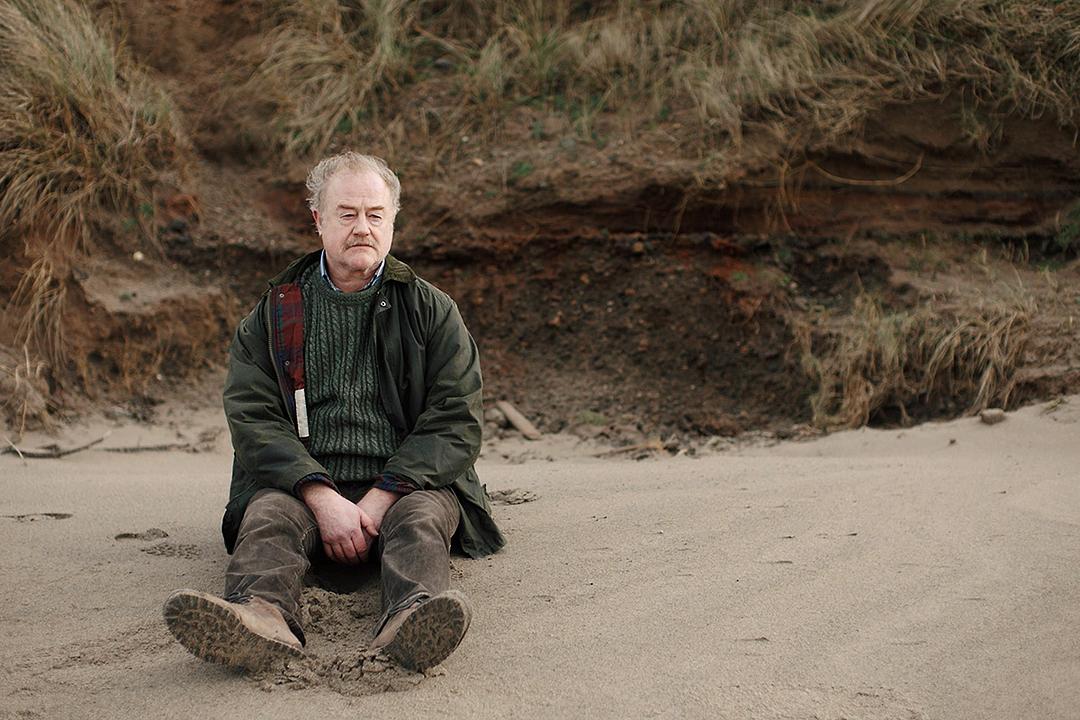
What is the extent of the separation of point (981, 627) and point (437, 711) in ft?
4.70

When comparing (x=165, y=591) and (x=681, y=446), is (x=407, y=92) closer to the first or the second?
(x=681, y=446)

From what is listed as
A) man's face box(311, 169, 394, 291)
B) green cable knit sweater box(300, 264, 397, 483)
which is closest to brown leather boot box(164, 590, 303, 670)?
green cable knit sweater box(300, 264, 397, 483)

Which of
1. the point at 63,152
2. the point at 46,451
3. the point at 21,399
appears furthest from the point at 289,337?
the point at 63,152

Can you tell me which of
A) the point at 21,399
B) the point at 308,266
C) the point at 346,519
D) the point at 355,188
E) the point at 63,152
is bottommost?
the point at 21,399

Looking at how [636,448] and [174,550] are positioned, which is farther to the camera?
[636,448]

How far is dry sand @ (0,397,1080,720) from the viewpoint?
2.43 m

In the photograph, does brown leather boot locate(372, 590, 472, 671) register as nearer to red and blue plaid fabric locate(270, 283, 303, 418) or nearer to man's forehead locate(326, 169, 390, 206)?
red and blue plaid fabric locate(270, 283, 303, 418)

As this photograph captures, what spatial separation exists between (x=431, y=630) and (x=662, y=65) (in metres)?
5.55

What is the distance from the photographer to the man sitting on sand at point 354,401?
10.2 ft

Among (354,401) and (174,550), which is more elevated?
(354,401)

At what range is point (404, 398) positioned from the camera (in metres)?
3.42

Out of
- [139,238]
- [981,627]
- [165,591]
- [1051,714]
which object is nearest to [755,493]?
[981,627]

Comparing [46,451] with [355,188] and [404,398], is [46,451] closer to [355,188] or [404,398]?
[404,398]

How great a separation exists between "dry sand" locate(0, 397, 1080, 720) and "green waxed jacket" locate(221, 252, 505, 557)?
11.5 inches
